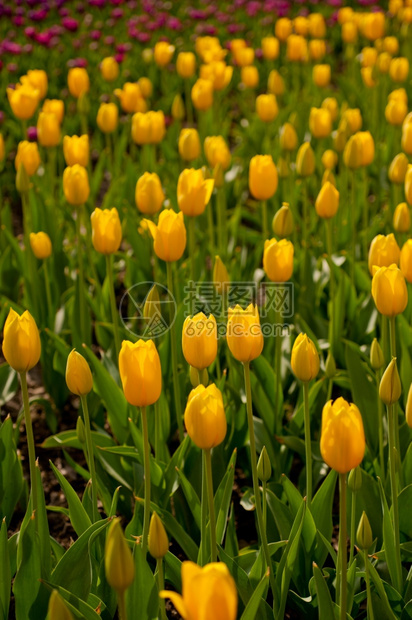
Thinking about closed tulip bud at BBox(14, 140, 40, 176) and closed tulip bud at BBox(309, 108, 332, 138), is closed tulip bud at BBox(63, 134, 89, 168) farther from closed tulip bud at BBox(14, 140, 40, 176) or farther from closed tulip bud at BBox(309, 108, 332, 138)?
closed tulip bud at BBox(309, 108, 332, 138)

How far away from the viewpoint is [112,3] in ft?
28.0

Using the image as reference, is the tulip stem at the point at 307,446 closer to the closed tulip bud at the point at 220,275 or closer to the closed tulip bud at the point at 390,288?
the closed tulip bud at the point at 390,288

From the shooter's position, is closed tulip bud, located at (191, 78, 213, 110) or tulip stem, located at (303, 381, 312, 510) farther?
closed tulip bud, located at (191, 78, 213, 110)

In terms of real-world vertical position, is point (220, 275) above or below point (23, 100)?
below

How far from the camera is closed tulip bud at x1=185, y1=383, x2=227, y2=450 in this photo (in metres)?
1.48

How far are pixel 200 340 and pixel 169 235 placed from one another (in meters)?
0.59

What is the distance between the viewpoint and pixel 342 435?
1378mm

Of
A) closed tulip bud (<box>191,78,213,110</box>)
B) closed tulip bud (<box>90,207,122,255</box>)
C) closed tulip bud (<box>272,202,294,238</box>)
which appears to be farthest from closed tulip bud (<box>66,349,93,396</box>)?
closed tulip bud (<box>191,78,213,110</box>)

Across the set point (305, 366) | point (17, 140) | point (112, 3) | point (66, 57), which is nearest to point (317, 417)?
point (305, 366)

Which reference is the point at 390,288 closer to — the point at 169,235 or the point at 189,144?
the point at 169,235

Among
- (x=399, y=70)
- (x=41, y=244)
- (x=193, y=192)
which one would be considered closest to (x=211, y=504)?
(x=193, y=192)

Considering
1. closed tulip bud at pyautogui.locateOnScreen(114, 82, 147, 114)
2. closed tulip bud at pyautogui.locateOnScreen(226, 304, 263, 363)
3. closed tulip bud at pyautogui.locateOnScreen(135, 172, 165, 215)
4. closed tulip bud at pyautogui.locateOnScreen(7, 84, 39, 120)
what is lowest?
closed tulip bud at pyautogui.locateOnScreen(226, 304, 263, 363)

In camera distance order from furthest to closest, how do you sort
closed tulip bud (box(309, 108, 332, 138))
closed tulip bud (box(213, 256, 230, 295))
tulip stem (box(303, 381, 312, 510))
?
closed tulip bud (box(309, 108, 332, 138)), closed tulip bud (box(213, 256, 230, 295)), tulip stem (box(303, 381, 312, 510))

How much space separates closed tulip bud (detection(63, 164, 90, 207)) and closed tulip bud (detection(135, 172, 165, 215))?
0.18m
